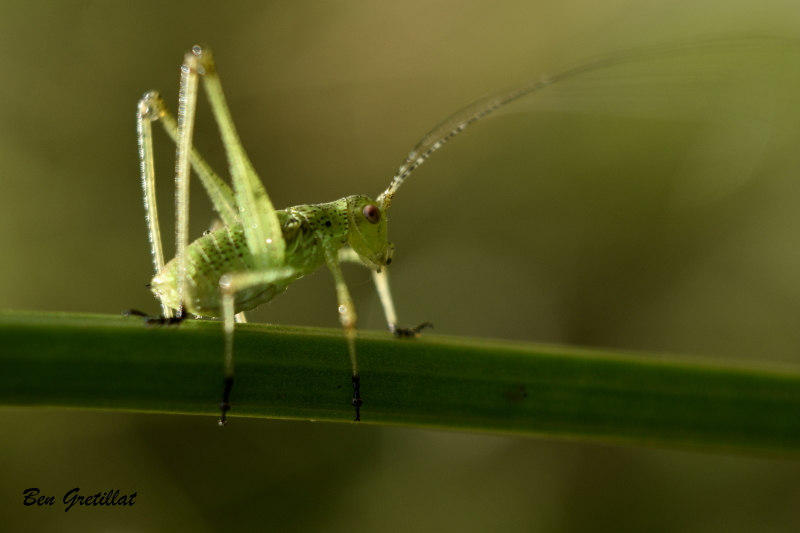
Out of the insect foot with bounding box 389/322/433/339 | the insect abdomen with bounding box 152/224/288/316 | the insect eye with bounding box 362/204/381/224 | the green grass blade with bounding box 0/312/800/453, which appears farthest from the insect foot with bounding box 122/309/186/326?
the insect eye with bounding box 362/204/381/224

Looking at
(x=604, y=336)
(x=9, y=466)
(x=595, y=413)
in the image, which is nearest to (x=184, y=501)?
(x=9, y=466)

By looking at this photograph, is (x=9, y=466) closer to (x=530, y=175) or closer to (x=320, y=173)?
(x=320, y=173)

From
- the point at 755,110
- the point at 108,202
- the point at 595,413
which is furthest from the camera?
the point at 108,202

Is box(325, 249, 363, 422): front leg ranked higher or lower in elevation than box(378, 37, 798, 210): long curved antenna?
lower

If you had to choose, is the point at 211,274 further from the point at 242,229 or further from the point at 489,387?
the point at 489,387

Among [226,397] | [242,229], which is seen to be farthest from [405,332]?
[242,229]

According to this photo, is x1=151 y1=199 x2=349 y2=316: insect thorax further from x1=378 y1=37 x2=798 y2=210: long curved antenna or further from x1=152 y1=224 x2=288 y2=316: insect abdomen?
x1=378 y1=37 x2=798 y2=210: long curved antenna
